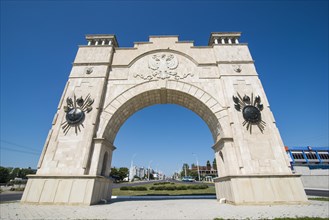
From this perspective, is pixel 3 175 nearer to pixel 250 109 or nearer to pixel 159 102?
pixel 159 102

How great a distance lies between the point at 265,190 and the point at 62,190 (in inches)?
530

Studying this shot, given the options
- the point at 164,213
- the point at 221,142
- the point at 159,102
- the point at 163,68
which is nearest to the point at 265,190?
the point at 221,142

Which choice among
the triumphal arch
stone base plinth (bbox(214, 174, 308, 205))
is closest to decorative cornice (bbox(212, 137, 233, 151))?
the triumphal arch

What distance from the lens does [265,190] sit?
9.92 meters

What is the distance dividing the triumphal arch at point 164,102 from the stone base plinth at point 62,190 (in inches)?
2.4

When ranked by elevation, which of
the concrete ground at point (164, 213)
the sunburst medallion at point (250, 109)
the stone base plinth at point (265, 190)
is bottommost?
the concrete ground at point (164, 213)

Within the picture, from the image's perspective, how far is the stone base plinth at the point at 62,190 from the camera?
32.1 feet

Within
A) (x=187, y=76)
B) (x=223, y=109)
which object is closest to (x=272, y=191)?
(x=223, y=109)

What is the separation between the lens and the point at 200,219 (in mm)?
6172

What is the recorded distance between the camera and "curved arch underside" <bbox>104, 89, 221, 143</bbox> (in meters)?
13.4

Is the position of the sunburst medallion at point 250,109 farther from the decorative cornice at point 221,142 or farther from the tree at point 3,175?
the tree at point 3,175

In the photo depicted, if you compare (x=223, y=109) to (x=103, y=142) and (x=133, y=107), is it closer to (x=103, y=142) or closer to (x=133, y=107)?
(x=133, y=107)

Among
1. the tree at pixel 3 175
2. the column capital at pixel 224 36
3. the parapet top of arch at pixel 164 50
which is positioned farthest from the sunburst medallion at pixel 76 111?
the tree at pixel 3 175

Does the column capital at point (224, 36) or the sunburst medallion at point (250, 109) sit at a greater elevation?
the column capital at point (224, 36)
